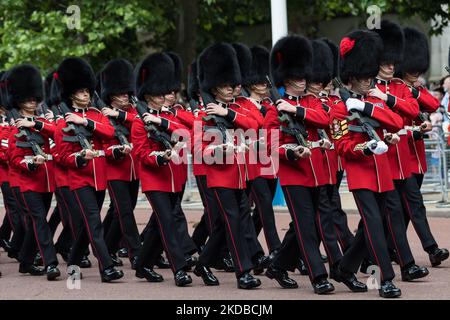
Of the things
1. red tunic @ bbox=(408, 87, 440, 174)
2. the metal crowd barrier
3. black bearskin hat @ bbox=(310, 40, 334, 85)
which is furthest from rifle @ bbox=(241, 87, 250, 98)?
the metal crowd barrier

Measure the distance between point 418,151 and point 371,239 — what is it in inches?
75.8

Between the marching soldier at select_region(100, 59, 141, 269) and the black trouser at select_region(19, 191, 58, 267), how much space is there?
1.96ft

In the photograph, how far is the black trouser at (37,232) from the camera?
10.5m

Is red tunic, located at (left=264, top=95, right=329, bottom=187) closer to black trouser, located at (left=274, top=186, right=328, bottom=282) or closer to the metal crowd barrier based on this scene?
black trouser, located at (left=274, top=186, right=328, bottom=282)

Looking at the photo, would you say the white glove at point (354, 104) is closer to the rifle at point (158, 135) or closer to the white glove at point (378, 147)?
the white glove at point (378, 147)

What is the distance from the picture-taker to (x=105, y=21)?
21.5 m

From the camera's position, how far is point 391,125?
886 cm

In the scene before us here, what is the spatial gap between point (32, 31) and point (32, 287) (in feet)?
41.1

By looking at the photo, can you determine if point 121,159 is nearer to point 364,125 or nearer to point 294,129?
point 294,129

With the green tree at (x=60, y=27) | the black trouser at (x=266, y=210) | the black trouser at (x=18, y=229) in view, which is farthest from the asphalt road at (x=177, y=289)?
the green tree at (x=60, y=27)

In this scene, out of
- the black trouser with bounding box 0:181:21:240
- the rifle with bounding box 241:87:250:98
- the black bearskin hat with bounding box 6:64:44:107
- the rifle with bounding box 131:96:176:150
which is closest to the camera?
the rifle with bounding box 131:96:176:150

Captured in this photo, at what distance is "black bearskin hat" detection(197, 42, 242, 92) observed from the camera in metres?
9.68

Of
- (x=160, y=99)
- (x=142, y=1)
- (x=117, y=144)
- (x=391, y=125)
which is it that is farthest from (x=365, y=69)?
(x=142, y=1)

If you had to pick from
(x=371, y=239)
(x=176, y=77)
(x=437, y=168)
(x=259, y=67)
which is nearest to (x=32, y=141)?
(x=176, y=77)
